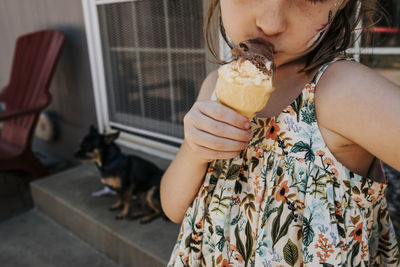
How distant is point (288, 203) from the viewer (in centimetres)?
80

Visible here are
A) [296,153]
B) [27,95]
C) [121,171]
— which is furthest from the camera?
[27,95]

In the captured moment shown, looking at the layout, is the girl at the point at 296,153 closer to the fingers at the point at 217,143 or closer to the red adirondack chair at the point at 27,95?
the fingers at the point at 217,143

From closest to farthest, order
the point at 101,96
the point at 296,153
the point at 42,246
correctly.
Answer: the point at 296,153
the point at 42,246
the point at 101,96

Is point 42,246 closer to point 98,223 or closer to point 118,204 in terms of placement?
point 98,223

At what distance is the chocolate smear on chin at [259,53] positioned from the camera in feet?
2.37

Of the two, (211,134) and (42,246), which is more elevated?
(211,134)

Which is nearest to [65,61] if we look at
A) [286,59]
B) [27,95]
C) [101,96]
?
[27,95]

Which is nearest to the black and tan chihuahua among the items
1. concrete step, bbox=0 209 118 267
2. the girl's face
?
concrete step, bbox=0 209 118 267

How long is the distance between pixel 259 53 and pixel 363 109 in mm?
241

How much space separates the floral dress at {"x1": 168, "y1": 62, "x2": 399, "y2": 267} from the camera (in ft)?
2.53

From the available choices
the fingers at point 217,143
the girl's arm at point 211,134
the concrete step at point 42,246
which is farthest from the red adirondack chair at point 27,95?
the fingers at point 217,143

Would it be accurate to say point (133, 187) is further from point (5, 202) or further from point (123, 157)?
point (5, 202)

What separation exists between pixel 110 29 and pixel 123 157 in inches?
61.0

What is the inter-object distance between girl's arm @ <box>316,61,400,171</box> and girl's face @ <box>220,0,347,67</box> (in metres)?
0.11
